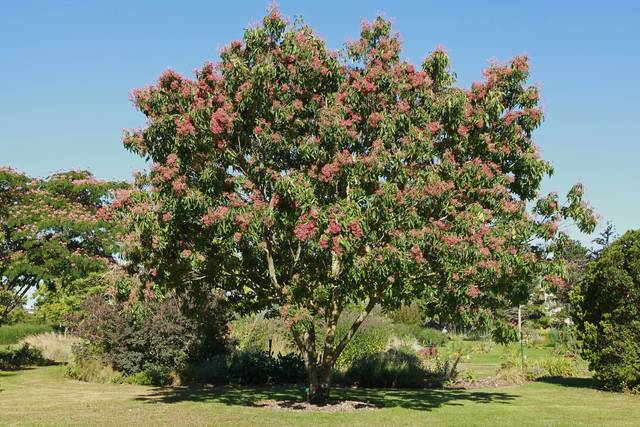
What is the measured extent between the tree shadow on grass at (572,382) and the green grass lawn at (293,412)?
0.04 m

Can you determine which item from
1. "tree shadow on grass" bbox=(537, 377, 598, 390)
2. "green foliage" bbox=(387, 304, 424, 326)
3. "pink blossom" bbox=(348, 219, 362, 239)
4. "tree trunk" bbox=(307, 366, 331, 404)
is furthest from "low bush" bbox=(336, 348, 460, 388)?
"green foliage" bbox=(387, 304, 424, 326)

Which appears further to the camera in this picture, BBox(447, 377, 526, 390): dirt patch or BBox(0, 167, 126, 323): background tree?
BBox(0, 167, 126, 323): background tree

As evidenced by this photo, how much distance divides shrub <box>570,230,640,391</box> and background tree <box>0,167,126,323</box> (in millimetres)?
20981

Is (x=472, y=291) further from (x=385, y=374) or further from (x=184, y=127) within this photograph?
(x=385, y=374)

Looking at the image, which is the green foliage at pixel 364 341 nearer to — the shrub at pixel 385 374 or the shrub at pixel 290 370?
the shrub at pixel 290 370

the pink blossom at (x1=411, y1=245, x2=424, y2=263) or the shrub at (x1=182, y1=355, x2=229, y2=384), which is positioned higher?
the pink blossom at (x1=411, y1=245, x2=424, y2=263)

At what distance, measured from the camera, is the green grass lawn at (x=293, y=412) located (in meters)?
13.4

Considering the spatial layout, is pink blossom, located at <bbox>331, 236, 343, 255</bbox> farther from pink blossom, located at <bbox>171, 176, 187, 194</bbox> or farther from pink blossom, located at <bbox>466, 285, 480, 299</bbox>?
pink blossom, located at <bbox>171, 176, 187, 194</bbox>

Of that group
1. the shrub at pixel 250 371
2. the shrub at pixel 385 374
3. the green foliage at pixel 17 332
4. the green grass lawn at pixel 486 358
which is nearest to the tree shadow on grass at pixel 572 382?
the green grass lawn at pixel 486 358

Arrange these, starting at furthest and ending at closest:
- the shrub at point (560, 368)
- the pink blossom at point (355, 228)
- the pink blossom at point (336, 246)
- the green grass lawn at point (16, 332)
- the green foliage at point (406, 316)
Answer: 1. the green foliage at point (406, 316)
2. the green grass lawn at point (16, 332)
3. the shrub at point (560, 368)
4. the pink blossom at point (355, 228)
5. the pink blossom at point (336, 246)

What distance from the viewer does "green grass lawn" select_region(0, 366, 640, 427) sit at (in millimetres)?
13352

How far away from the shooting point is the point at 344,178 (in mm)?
14398

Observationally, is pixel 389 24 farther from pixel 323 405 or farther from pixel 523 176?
pixel 323 405

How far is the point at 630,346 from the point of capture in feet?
62.0
